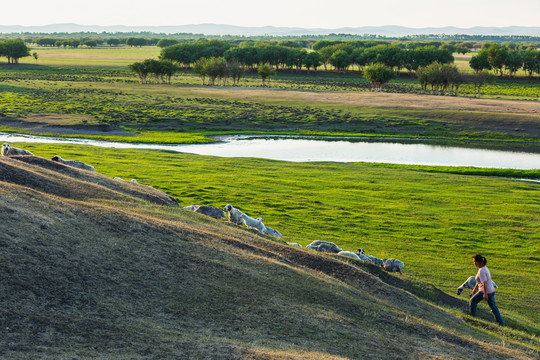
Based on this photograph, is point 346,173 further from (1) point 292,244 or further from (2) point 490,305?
(2) point 490,305

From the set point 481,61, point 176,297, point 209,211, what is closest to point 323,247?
point 209,211

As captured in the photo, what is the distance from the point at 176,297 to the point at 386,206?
2750 centimetres

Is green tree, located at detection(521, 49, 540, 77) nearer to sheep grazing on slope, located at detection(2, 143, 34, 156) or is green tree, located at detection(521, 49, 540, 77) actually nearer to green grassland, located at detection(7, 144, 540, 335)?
green grassland, located at detection(7, 144, 540, 335)

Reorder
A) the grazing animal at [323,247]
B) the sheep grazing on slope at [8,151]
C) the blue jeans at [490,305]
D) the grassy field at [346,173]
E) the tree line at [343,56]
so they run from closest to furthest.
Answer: the blue jeans at [490,305], the grazing animal at [323,247], the sheep grazing on slope at [8,151], the grassy field at [346,173], the tree line at [343,56]

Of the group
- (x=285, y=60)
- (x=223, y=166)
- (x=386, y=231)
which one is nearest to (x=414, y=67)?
(x=285, y=60)

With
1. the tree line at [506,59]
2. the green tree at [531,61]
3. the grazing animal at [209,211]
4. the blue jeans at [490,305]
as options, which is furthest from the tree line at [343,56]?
the blue jeans at [490,305]

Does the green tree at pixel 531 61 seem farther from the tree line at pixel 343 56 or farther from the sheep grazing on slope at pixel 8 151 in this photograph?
the sheep grazing on slope at pixel 8 151

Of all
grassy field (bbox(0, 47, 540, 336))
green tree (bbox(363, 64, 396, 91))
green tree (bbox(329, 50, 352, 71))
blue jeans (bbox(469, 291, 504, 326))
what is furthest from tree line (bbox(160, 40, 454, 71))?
blue jeans (bbox(469, 291, 504, 326))

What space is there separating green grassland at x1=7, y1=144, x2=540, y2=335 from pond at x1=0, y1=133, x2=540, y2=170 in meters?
7.40

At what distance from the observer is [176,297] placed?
14.0 meters

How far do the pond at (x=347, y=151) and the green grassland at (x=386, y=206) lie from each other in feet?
24.3

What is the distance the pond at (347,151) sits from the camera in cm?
6244

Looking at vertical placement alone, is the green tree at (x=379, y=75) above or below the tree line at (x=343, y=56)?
below

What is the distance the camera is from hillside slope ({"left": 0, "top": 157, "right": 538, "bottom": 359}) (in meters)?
11.7
